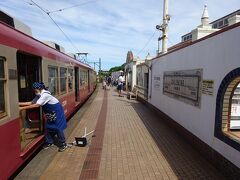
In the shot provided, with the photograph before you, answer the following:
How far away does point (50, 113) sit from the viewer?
6234 millimetres

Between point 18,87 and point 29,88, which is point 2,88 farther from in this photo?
point 29,88

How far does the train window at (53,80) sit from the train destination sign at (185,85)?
3946mm

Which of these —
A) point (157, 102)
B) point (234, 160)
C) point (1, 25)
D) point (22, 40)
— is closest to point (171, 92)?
point (157, 102)

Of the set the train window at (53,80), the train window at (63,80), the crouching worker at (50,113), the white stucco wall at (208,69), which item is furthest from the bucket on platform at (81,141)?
the white stucco wall at (208,69)

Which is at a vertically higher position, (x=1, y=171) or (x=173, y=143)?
(x=1, y=171)

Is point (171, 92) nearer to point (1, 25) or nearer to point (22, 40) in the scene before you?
point (22, 40)

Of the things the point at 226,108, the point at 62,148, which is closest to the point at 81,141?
the point at 62,148

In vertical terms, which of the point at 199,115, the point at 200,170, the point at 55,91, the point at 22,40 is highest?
the point at 22,40

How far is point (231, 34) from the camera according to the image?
5.05m

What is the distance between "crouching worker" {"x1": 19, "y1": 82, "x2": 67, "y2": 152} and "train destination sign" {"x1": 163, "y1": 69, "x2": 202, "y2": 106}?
3.57 m

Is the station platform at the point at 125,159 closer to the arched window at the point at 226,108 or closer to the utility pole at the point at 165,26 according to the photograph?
the arched window at the point at 226,108

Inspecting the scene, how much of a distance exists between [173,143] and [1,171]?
4.72 m

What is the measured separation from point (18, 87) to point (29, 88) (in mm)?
382

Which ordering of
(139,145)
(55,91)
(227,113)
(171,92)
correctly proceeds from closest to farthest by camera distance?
(227,113), (139,145), (55,91), (171,92)
